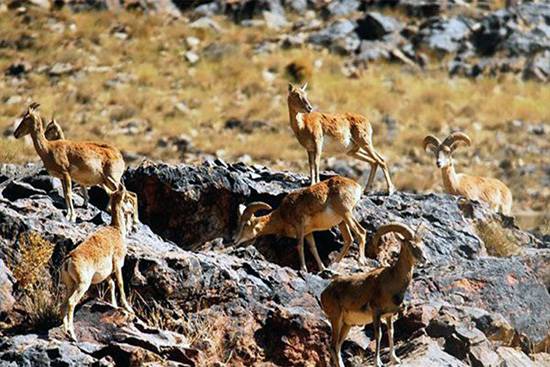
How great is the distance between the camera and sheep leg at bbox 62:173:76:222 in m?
17.2

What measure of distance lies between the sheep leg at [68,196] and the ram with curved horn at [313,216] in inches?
92.7

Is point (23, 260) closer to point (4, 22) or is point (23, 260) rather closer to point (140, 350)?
point (140, 350)

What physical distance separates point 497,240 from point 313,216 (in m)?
3.80

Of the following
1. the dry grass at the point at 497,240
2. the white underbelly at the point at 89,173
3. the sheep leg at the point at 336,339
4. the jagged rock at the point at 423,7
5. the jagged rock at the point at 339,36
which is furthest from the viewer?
the jagged rock at the point at 423,7

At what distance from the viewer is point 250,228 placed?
60.1 ft

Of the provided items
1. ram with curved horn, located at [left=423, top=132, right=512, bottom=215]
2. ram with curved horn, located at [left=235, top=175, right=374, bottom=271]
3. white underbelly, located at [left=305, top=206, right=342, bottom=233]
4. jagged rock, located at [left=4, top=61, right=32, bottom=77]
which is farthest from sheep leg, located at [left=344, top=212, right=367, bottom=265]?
jagged rock, located at [left=4, top=61, right=32, bottom=77]

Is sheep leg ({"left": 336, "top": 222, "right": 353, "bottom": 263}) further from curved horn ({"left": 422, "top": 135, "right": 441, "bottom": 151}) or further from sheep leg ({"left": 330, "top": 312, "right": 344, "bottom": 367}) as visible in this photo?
curved horn ({"left": 422, "top": 135, "right": 441, "bottom": 151})

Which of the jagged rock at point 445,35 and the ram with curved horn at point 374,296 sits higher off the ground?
the ram with curved horn at point 374,296

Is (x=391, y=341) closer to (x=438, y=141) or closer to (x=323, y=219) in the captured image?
(x=323, y=219)

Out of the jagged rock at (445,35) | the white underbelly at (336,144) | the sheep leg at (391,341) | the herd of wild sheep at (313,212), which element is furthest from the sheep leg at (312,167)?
the jagged rock at (445,35)

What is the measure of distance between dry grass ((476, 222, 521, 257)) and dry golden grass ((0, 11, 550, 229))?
13.1 meters

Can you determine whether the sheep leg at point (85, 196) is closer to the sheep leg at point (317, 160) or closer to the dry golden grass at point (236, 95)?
the sheep leg at point (317, 160)

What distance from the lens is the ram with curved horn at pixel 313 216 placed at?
1788 centimetres

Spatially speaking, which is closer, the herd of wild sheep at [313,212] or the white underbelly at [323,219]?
the herd of wild sheep at [313,212]
